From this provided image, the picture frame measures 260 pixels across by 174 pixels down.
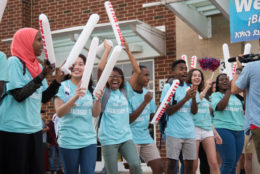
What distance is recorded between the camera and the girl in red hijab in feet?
12.9

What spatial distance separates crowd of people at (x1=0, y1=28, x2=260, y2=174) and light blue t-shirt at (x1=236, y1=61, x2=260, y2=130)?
10mm

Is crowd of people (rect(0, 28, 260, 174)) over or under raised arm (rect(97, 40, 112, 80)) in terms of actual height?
under

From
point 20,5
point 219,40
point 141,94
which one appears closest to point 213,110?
point 141,94

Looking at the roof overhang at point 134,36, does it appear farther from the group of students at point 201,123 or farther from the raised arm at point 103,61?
the raised arm at point 103,61

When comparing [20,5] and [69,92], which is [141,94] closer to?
[69,92]

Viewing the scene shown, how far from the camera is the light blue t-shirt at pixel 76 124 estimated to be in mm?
4844

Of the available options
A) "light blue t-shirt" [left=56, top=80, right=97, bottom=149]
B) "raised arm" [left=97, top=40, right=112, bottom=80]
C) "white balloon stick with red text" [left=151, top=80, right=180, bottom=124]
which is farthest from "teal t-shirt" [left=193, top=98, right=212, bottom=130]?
"light blue t-shirt" [left=56, top=80, right=97, bottom=149]

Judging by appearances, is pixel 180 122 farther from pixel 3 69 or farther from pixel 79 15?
pixel 79 15

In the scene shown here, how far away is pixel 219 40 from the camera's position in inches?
388

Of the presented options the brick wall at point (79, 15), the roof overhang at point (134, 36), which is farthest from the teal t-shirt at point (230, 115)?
the brick wall at point (79, 15)

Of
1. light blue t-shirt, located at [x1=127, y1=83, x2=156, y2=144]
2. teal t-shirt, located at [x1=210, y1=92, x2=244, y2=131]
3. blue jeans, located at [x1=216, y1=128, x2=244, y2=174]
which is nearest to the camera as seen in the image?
light blue t-shirt, located at [x1=127, y1=83, x2=156, y2=144]

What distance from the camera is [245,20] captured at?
8.02 meters

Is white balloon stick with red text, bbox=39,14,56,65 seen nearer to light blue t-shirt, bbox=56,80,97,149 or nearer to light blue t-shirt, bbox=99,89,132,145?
light blue t-shirt, bbox=56,80,97,149

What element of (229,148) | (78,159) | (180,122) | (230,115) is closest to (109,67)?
(78,159)
